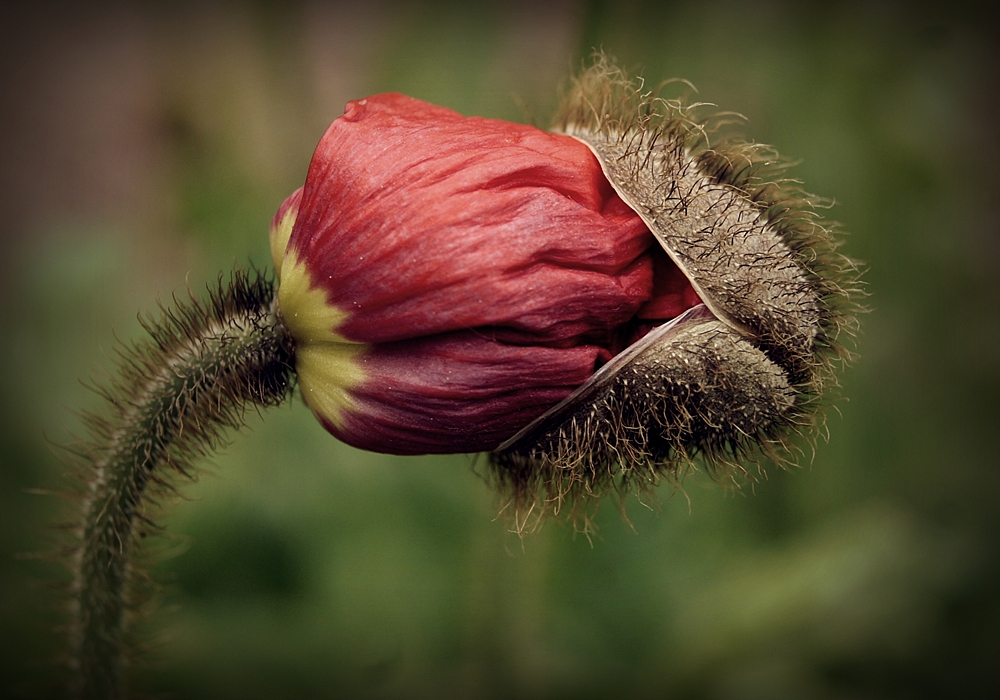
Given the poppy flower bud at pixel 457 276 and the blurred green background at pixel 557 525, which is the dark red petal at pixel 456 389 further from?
the blurred green background at pixel 557 525

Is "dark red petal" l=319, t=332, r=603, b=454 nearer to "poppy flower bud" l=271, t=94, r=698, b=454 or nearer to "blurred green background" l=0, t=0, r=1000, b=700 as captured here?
"poppy flower bud" l=271, t=94, r=698, b=454

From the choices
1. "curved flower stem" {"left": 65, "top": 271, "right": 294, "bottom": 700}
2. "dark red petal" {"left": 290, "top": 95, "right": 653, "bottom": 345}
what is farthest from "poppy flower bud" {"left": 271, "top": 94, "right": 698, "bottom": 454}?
"curved flower stem" {"left": 65, "top": 271, "right": 294, "bottom": 700}

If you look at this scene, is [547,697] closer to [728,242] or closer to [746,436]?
[746,436]

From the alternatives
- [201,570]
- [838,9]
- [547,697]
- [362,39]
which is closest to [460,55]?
[362,39]

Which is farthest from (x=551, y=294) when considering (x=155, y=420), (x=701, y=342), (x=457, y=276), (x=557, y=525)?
(x=557, y=525)

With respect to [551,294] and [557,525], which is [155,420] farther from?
[557,525]

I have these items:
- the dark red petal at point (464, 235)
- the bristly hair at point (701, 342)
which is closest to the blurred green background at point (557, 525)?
the bristly hair at point (701, 342)
